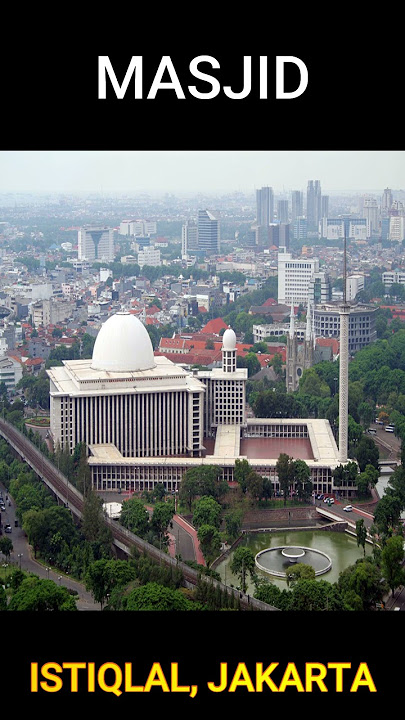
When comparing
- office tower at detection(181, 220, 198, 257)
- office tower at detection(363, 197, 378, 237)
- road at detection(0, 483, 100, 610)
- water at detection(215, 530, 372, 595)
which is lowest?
water at detection(215, 530, 372, 595)

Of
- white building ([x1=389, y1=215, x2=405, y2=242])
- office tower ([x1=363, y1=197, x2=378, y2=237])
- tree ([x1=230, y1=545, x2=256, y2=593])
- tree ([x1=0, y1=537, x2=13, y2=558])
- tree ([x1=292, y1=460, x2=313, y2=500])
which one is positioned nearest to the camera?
tree ([x1=230, y1=545, x2=256, y2=593])

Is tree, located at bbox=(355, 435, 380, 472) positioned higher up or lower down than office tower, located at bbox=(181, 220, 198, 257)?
lower down

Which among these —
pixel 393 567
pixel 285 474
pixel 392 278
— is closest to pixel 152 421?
pixel 285 474

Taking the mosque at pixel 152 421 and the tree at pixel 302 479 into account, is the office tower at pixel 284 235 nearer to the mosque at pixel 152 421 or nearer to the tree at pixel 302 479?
the mosque at pixel 152 421

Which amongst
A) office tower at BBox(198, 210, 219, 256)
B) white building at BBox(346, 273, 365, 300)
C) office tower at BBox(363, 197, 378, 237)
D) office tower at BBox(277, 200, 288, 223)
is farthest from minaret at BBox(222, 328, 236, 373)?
office tower at BBox(277, 200, 288, 223)

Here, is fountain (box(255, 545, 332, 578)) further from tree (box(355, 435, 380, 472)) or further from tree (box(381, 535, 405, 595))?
tree (box(355, 435, 380, 472))
